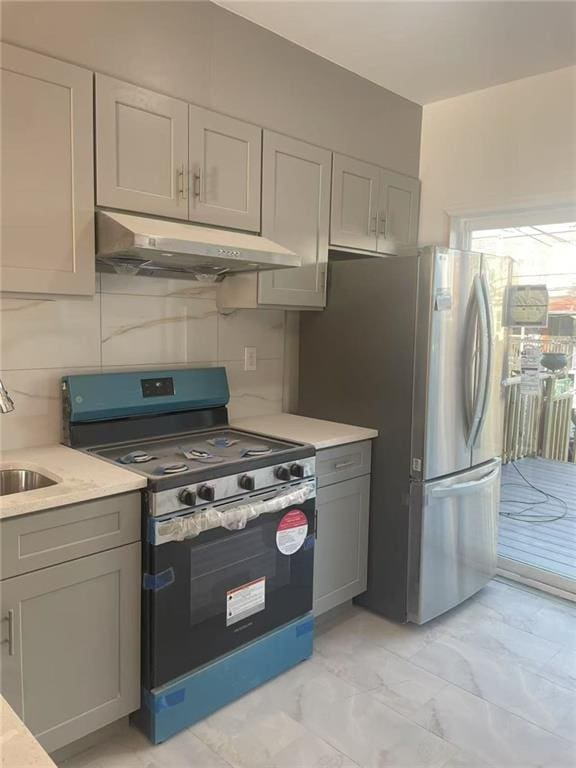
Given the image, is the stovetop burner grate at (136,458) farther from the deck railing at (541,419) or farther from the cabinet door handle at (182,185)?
the deck railing at (541,419)

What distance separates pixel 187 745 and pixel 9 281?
64.0 inches

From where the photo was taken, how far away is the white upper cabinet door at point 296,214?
2555 mm

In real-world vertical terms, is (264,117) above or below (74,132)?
above

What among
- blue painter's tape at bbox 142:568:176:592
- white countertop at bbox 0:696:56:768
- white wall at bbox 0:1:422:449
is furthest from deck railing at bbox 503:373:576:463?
white countertop at bbox 0:696:56:768

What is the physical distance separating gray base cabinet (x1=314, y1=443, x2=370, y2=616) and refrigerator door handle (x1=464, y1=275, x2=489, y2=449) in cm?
52

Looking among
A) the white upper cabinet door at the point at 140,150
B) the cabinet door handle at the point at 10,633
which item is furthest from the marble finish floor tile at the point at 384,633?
the white upper cabinet door at the point at 140,150

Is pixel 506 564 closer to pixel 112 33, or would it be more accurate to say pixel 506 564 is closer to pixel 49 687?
pixel 49 687

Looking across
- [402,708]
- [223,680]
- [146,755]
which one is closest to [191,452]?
[223,680]

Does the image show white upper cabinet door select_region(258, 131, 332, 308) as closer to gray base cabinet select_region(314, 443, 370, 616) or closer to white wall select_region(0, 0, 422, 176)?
white wall select_region(0, 0, 422, 176)

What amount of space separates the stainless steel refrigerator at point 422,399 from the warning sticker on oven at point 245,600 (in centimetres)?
79

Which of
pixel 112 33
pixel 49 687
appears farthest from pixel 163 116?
pixel 49 687

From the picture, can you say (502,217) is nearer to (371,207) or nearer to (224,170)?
(371,207)

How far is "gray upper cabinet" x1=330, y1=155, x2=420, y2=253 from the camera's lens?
2881mm

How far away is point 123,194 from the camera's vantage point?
80.5 inches
